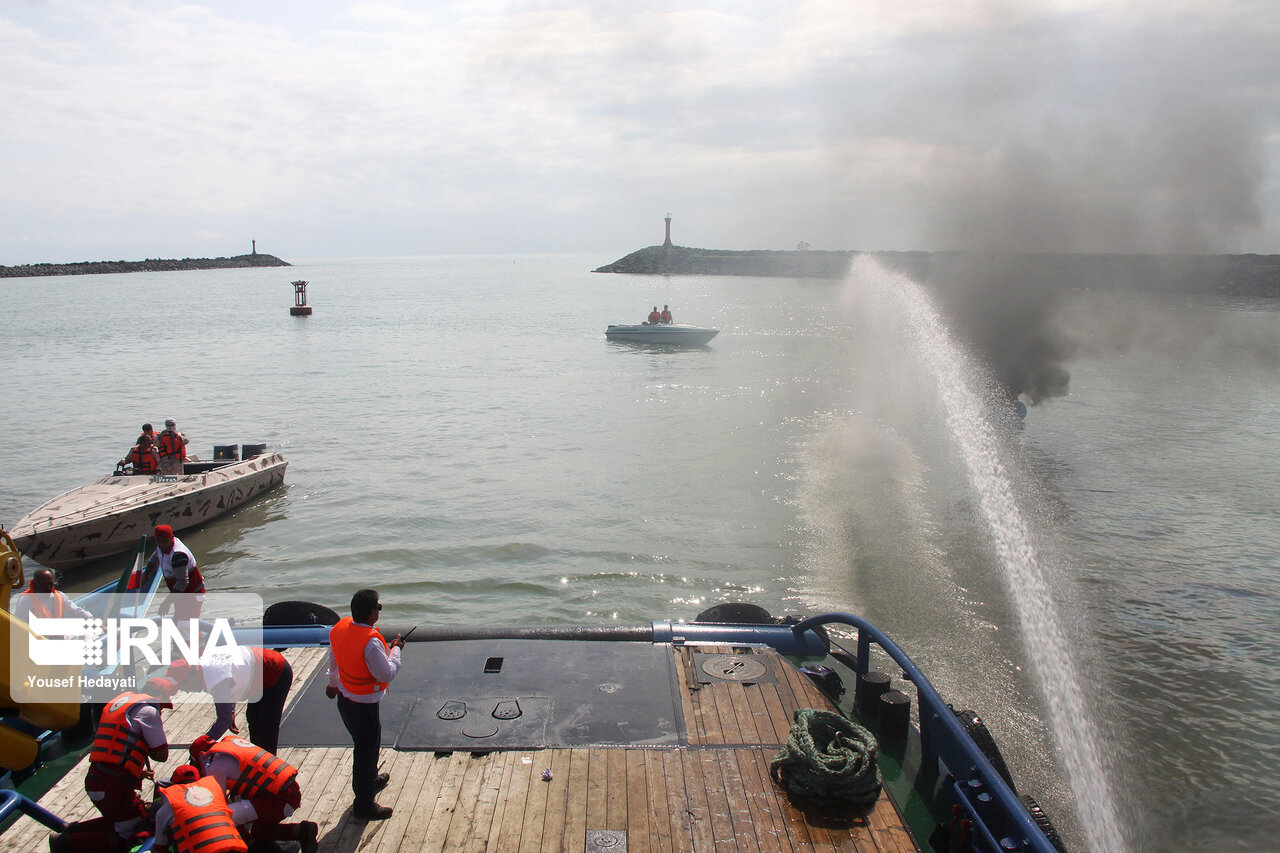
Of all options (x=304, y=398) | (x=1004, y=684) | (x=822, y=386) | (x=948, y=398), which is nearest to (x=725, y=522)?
(x=1004, y=684)

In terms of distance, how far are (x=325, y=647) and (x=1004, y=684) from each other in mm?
9556

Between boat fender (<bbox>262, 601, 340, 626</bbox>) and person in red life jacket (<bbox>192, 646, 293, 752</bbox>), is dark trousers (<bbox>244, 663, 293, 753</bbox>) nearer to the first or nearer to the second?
person in red life jacket (<bbox>192, 646, 293, 752</bbox>)

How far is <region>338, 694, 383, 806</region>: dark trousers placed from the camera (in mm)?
5668

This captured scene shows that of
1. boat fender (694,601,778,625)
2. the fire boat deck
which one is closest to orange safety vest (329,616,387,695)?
the fire boat deck

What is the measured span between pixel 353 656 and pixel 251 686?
88cm

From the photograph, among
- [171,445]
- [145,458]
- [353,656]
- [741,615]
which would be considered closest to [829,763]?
[353,656]

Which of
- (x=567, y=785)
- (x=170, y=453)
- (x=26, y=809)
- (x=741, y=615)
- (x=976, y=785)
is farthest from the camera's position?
(x=170, y=453)

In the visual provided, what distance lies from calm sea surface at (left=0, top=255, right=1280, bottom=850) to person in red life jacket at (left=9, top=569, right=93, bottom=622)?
7.56 meters

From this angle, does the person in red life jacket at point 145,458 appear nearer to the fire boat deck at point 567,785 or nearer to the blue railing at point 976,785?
the fire boat deck at point 567,785

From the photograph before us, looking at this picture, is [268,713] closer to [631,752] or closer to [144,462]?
[631,752]

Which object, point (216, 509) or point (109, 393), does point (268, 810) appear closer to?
point (216, 509)

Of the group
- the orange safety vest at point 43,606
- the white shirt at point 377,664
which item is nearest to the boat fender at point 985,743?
the white shirt at point 377,664

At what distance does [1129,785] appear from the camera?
Result: 9.91 meters

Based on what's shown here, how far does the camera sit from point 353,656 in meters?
5.51
